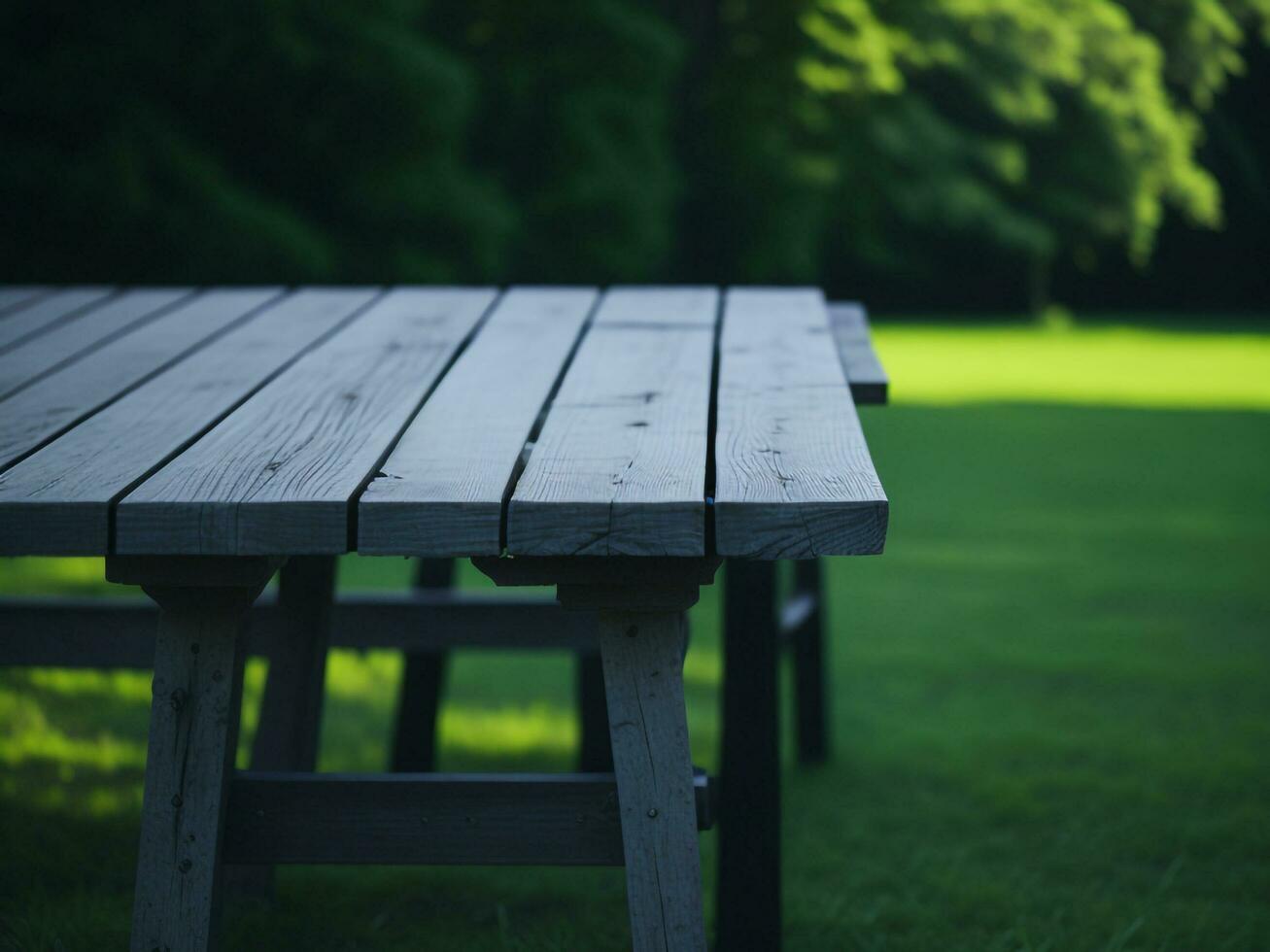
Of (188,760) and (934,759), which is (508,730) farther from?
(188,760)

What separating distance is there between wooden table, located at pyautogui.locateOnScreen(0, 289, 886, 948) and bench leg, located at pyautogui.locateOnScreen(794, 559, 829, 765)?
54.1 inches

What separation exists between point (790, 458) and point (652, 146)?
813 inches

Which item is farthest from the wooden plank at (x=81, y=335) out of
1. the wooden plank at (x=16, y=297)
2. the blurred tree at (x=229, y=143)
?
the blurred tree at (x=229, y=143)

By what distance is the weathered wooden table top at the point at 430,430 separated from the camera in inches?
58.8

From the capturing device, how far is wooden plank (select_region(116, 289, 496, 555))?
1496mm

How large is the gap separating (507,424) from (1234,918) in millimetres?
1767

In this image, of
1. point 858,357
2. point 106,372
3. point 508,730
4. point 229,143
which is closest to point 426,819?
point 106,372

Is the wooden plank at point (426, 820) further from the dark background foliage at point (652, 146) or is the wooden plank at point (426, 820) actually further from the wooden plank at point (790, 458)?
the dark background foliage at point (652, 146)

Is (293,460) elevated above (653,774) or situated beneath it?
elevated above

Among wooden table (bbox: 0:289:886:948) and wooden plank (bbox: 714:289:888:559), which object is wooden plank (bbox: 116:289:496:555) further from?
wooden plank (bbox: 714:289:888:559)

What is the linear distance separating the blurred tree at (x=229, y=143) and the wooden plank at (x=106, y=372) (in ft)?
42.1

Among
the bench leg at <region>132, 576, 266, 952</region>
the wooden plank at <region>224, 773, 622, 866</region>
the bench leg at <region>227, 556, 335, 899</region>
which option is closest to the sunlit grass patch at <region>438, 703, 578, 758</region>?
the bench leg at <region>227, 556, 335, 899</region>

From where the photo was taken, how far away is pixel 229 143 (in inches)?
638

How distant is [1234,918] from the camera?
2.66 m
